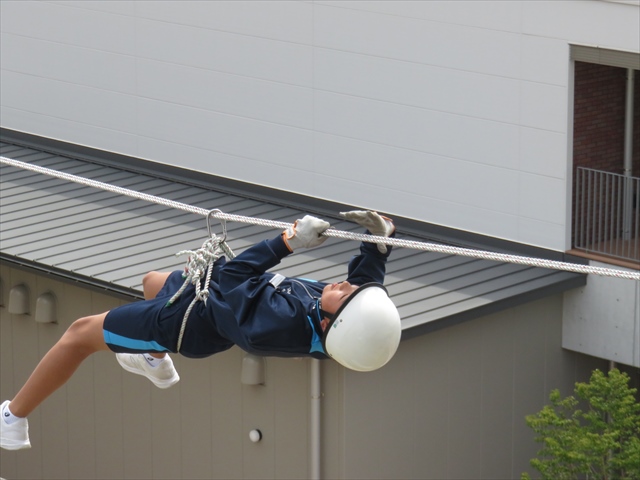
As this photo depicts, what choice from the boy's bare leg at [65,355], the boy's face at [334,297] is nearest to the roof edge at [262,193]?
the boy's face at [334,297]

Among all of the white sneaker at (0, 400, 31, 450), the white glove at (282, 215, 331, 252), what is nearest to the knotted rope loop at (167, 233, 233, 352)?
the white glove at (282, 215, 331, 252)

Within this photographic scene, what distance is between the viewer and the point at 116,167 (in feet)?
52.1

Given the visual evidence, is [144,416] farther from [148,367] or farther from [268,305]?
[268,305]

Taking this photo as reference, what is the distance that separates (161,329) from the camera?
611 centimetres

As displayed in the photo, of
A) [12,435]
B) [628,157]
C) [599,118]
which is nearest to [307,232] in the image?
[12,435]

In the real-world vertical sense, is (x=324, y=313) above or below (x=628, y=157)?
below

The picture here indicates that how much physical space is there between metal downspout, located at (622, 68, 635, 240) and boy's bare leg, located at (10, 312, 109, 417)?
7.33 m

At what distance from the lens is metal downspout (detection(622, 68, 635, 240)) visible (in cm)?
1230

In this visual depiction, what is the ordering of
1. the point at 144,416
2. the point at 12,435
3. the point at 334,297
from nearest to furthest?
the point at 334,297
the point at 12,435
the point at 144,416

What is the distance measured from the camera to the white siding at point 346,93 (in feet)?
39.3

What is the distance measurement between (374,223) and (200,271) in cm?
102

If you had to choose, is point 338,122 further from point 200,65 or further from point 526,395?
point 526,395

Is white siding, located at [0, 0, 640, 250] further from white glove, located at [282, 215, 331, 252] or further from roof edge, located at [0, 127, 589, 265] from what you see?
white glove, located at [282, 215, 331, 252]

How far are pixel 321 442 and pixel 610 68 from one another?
4779 millimetres
